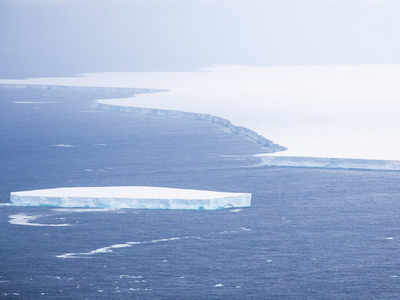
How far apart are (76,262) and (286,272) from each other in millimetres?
1814

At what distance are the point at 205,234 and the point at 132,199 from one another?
1.48 m

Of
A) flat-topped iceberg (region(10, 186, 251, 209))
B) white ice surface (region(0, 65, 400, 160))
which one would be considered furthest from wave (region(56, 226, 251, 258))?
white ice surface (region(0, 65, 400, 160))

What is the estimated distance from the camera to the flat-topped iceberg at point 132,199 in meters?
12.4

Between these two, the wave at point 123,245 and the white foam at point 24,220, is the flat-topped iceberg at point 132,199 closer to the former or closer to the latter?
the white foam at point 24,220

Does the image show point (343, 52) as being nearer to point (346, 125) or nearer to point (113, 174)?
point (346, 125)

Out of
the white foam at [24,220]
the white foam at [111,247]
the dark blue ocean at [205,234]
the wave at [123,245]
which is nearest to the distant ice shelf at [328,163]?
the dark blue ocean at [205,234]

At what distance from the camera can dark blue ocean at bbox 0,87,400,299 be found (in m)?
9.06

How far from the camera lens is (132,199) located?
12391mm

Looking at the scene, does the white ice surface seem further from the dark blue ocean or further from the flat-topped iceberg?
the flat-topped iceberg

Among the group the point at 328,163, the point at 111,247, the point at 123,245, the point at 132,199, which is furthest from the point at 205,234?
the point at 328,163

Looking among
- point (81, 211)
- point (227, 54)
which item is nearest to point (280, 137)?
point (81, 211)

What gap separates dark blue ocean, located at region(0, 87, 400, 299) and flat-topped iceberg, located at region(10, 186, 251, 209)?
108 mm

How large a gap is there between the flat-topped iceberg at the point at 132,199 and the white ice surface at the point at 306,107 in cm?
390

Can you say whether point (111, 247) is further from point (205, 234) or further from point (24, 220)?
point (24, 220)
